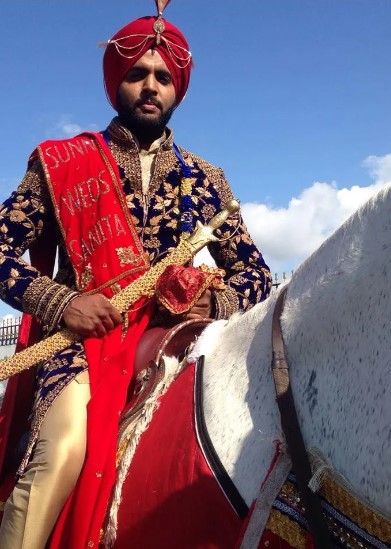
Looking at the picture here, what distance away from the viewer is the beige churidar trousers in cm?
189

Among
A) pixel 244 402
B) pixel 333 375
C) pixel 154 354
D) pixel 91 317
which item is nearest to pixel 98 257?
pixel 91 317

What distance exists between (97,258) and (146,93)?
0.88m

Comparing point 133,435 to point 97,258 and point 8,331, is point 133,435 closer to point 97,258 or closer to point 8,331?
point 97,258

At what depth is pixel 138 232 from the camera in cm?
268

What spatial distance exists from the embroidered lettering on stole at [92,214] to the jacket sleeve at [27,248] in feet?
0.36

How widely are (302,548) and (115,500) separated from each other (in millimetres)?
739

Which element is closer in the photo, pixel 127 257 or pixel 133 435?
pixel 133 435

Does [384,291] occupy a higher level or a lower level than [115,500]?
higher

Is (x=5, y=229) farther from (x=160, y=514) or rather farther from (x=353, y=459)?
(x=353, y=459)

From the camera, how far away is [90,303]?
2.29 metres

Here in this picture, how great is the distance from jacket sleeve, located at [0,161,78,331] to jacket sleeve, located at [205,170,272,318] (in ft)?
2.53

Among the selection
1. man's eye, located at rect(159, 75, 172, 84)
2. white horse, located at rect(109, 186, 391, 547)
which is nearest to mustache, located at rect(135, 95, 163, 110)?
man's eye, located at rect(159, 75, 172, 84)

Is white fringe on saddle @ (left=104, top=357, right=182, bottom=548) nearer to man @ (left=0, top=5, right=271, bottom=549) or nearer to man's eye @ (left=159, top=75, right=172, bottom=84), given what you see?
man @ (left=0, top=5, right=271, bottom=549)

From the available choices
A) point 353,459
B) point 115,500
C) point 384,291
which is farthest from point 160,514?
point 384,291
